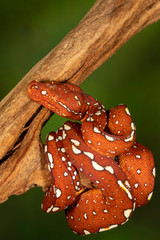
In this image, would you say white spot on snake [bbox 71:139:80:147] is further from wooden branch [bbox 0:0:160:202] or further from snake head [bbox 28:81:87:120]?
wooden branch [bbox 0:0:160:202]

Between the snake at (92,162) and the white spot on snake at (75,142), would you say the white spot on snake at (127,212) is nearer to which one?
the snake at (92,162)

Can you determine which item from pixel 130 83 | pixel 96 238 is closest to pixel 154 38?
pixel 130 83

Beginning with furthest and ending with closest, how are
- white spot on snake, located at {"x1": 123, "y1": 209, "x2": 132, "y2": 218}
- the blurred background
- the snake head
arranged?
the blurred background, white spot on snake, located at {"x1": 123, "y1": 209, "x2": 132, "y2": 218}, the snake head

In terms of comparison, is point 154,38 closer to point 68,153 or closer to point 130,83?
point 130,83

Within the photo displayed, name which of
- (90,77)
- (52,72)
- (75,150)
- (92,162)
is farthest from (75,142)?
(90,77)

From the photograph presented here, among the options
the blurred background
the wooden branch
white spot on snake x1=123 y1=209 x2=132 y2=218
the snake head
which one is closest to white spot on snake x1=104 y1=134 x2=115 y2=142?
the snake head

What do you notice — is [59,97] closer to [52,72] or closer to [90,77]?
[52,72]

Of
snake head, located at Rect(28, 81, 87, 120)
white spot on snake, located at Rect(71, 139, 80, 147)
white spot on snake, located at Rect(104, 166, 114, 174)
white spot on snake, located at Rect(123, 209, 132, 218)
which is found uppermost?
snake head, located at Rect(28, 81, 87, 120)

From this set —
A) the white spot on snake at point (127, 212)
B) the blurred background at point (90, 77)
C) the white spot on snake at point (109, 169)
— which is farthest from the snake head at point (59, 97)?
the blurred background at point (90, 77)
